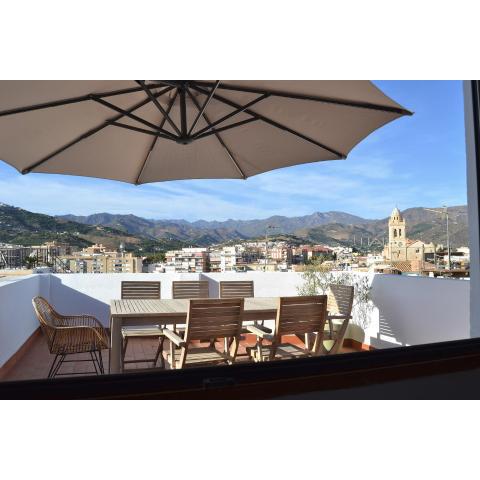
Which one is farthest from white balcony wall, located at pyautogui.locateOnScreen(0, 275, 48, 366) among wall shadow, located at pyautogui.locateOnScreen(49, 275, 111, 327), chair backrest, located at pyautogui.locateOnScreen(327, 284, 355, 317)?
chair backrest, located at pyautogui.locateOnScreen(327, 284, 355, 317)

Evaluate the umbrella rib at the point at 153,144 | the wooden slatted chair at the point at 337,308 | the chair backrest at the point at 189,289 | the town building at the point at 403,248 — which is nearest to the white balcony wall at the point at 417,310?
the wooden slatted chair at the point at 337,308

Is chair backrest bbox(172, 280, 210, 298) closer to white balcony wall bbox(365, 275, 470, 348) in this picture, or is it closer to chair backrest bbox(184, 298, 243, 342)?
chair backrest bbox(184, 298, 243, 342)

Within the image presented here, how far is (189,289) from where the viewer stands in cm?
441

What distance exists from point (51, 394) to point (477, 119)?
203 centimetres

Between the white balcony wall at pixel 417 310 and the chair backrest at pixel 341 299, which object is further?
the chair backrest at pixel 341 299

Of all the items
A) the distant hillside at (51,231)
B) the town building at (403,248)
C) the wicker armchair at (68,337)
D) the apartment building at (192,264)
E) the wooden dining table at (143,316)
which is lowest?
the wicker armchair at (68,337)

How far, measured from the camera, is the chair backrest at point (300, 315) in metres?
2.85

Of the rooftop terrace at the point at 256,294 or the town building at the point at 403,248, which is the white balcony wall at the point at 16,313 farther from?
the town building at the point at 403,248

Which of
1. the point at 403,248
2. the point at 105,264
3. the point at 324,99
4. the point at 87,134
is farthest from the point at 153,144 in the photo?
the point at 403,248

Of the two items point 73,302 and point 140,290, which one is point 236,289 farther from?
point 73,302

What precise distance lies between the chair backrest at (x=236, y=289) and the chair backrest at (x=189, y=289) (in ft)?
0.59
